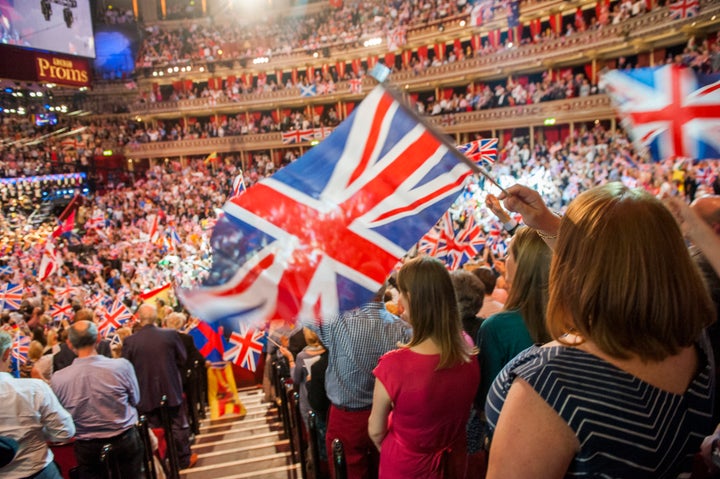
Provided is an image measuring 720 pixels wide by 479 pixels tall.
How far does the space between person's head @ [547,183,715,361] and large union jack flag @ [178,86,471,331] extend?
3.54 feet

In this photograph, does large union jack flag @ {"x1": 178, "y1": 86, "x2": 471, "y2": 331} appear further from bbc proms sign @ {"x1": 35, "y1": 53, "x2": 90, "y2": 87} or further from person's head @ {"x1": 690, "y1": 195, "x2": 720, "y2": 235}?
bbc proms sign @ {"x1": 35, "y1": 53, "x2": 90, "y2": 87}

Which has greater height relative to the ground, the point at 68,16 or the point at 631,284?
the point at 68,16

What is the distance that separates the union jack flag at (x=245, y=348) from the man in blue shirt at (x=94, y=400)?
2028mm

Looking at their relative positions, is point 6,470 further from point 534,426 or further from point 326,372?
point 534,426

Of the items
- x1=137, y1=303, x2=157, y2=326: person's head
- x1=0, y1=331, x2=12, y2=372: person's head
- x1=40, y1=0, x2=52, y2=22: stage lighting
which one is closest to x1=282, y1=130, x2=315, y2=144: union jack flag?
x1=40, y1=0, x2=52, y2=22: stage lighting

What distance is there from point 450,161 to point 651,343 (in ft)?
4.92

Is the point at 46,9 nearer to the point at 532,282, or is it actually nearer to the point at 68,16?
the point at 68,16

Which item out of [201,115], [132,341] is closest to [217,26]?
[201,115]

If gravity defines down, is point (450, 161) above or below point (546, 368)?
above

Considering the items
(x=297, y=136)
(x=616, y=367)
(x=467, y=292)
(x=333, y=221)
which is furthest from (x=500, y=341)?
(x=297, y=136)

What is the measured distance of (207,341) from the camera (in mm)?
6359

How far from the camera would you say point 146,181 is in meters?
31.0

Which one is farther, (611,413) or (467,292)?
(467,292)

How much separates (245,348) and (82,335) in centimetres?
245
